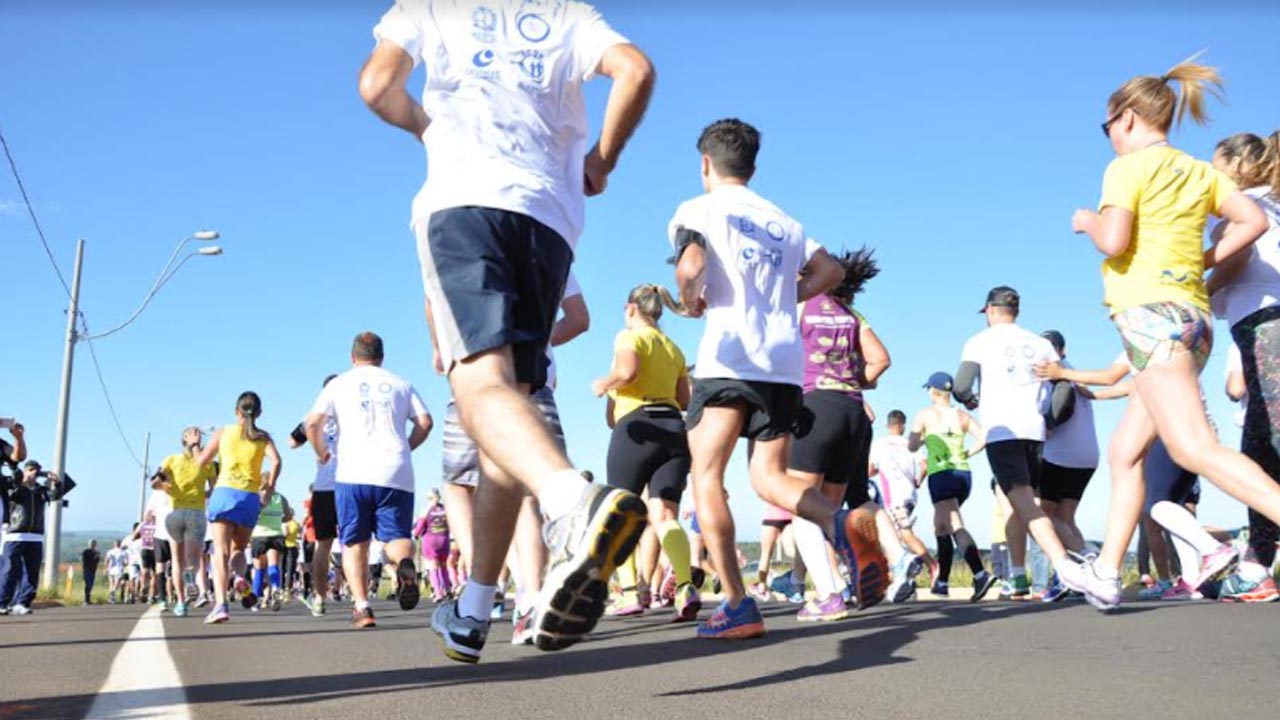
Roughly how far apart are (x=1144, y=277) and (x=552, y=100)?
8.93 ft

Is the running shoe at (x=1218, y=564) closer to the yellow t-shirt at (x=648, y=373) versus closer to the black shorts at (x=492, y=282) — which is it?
the yellow t-shirt at (x=648, y=373)

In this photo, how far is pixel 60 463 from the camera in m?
22.5

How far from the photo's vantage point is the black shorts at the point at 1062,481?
343 inches

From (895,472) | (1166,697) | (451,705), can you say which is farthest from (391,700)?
(895,472)

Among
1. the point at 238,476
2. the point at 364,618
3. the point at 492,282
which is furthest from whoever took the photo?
the point at 238,476

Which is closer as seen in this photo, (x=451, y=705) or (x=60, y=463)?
(x=451, y=705)

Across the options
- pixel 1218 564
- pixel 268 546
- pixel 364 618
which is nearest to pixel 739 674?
pixel 1218 564

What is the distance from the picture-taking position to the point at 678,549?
21.4ft

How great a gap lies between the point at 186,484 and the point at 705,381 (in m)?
8.07

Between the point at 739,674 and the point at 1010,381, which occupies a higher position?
the point at 1010,381

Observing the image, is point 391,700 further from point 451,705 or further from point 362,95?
point 362,95

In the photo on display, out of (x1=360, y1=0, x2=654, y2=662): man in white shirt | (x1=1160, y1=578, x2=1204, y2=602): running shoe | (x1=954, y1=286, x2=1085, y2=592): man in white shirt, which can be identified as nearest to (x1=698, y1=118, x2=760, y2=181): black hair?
(x1=360, y1=0, x2=654, y2=662): man in white shirt

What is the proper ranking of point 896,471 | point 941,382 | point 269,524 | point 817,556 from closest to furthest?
1. point 817,556
2. point 941,382
3. point 896,471
4. point 269,524

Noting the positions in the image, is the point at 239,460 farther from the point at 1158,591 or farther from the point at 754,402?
the point at 1158,591
